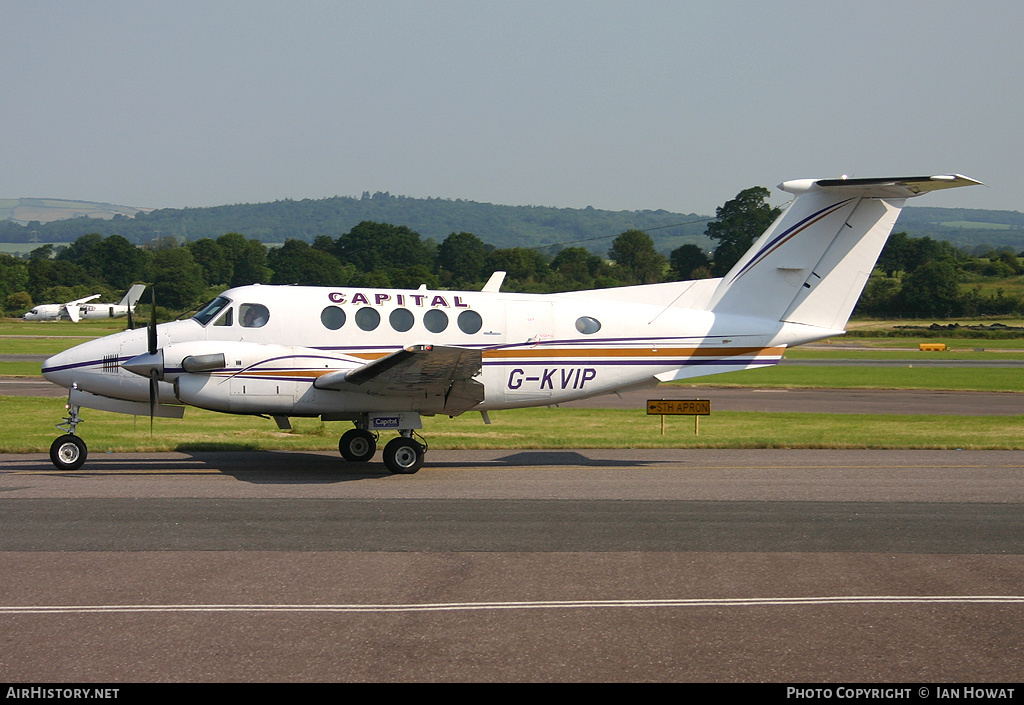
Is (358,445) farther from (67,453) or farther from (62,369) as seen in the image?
(62,369)

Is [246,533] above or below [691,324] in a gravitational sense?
below

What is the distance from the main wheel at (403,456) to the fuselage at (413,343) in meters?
0.66

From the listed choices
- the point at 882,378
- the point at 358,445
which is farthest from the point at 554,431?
the point at 882,378

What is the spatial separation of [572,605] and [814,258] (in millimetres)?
11265

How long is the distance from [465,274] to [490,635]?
86.6m

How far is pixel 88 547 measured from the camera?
1030cm

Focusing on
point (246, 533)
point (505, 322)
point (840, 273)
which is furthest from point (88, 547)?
point (840, 273)

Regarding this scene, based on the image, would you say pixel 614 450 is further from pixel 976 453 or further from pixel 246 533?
pixel 246 533

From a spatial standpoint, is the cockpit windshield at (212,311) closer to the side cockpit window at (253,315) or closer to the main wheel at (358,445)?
the side cockpit window at (253,315)

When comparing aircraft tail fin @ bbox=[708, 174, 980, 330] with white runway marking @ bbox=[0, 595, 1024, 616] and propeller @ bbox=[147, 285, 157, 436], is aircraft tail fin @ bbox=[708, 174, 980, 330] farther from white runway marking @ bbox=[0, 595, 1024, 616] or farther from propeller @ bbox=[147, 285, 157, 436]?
propeller @ bbox=[147, 285, 157, 436]

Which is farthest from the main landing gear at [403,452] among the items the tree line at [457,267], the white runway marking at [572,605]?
the tree line at [457,267]

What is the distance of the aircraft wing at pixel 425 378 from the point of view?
1445 centimetres

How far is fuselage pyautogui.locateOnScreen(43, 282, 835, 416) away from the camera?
50.8 ft
